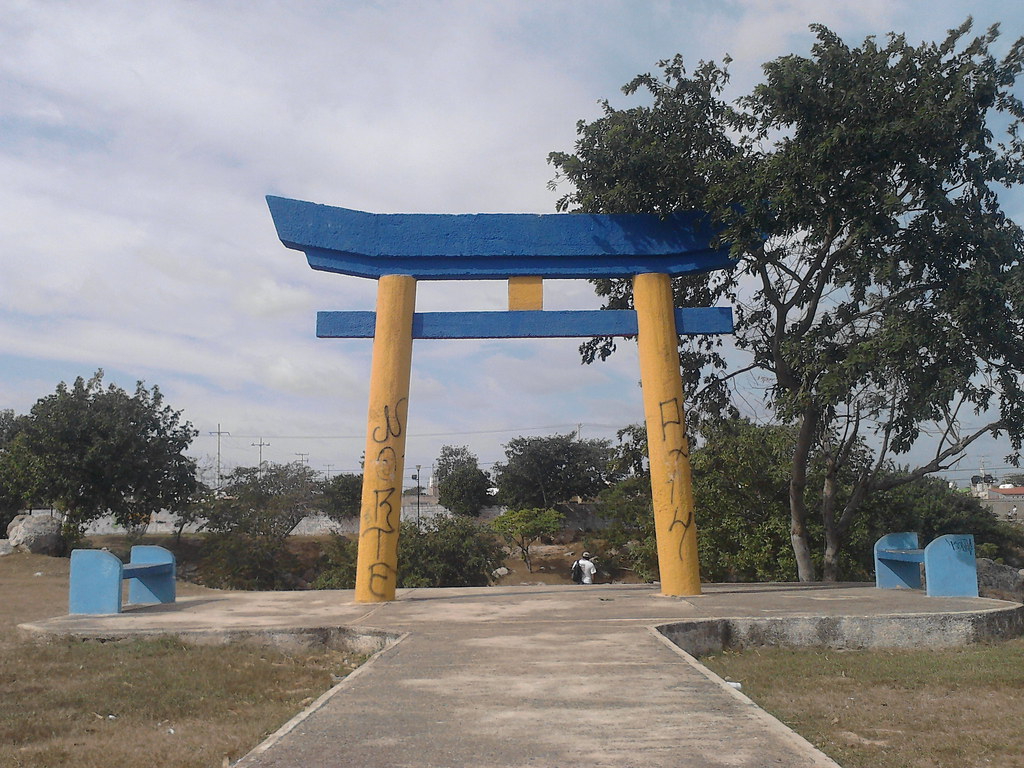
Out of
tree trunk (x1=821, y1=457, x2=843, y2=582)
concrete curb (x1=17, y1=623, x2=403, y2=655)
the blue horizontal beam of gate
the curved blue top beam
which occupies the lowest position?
concrete curb (x1=17, y1=623, x2=403, y2=655)

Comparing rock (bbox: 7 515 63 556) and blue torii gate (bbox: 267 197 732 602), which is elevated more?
blue torii gate (bbox: 267 197 732 602)

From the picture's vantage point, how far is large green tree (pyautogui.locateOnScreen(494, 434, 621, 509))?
49.0 metres

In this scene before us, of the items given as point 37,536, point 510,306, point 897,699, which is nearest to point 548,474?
point 37,536

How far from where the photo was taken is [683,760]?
3.75 meters

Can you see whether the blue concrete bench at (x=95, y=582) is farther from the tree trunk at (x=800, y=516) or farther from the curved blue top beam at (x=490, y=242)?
the tree trunk at (x=800, y=516)

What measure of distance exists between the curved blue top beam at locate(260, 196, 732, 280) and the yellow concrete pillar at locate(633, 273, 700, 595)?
2.26 ft

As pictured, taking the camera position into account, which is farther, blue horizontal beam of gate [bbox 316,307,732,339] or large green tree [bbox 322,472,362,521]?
large green tree [bbox 322,472,362,521]

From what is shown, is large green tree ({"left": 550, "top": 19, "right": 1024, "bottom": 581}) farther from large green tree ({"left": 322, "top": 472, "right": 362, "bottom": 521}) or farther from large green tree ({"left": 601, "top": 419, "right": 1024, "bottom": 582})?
large green tree ({"left": 322, "top": 472, "right": 362, "bottom": 521})

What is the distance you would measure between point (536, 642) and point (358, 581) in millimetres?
4103

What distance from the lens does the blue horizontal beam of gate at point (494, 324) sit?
1086cm

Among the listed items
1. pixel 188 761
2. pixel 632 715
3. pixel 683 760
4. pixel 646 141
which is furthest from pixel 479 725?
pixel 646 141

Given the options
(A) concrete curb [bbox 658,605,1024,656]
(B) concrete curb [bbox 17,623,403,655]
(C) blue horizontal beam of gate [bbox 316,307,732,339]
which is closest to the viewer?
(B) concrete curb [bbox 17,623,403,655]

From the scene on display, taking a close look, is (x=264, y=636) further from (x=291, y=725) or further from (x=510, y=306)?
(x=510, y=306)

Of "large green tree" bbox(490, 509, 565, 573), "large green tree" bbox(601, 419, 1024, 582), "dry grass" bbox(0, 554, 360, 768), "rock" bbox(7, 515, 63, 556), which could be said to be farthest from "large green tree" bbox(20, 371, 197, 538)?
"dry grass" bbox(0, 554, 360, 768)
